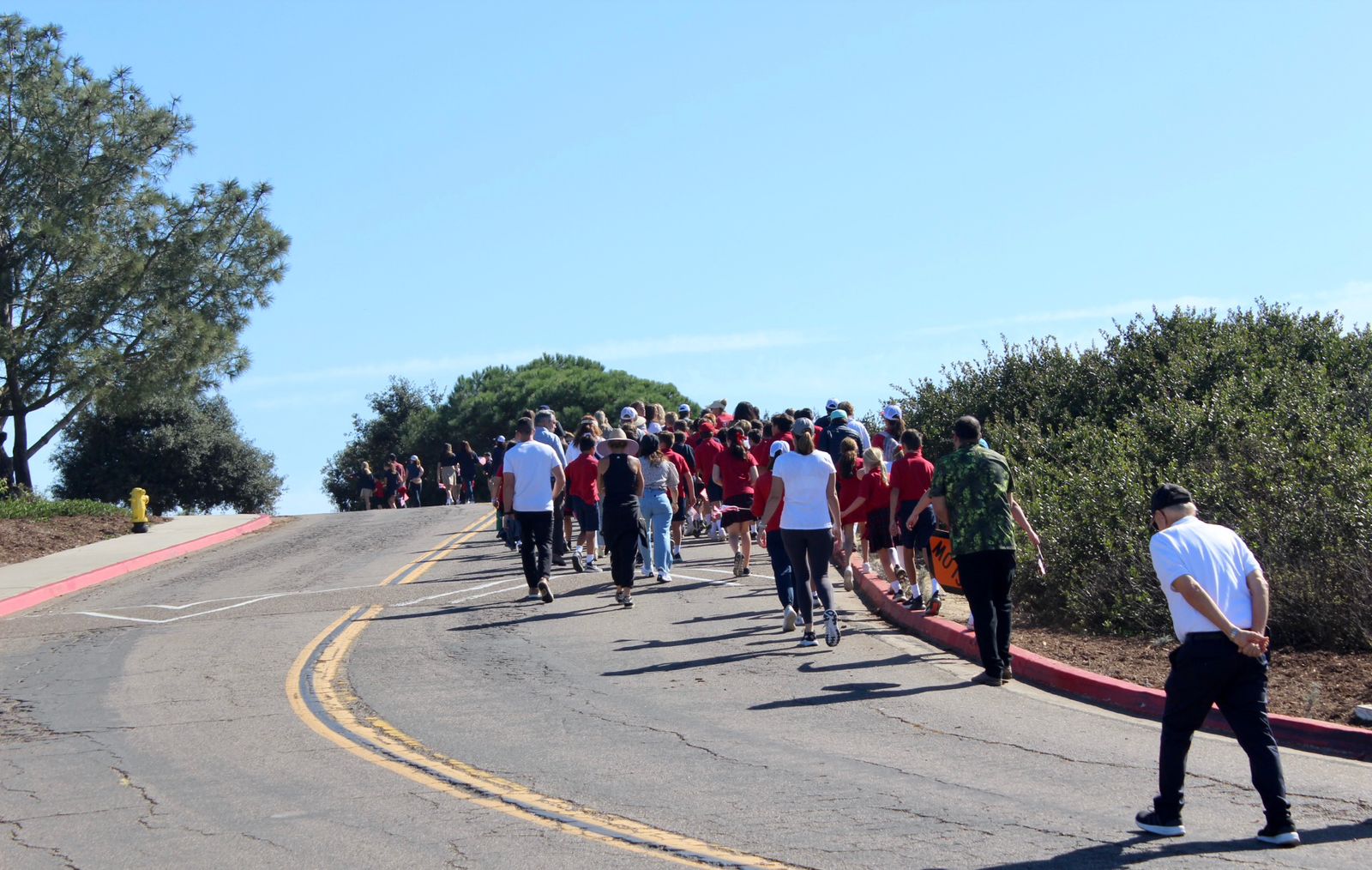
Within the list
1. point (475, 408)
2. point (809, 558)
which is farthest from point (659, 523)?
point (475, 408)

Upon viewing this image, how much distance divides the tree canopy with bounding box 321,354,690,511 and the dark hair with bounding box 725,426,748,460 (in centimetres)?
5319

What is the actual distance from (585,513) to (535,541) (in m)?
2.51

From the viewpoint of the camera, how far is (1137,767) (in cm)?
796

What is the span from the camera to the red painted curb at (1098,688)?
8.20 metres

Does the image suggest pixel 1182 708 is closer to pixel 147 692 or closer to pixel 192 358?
pixel 147 692

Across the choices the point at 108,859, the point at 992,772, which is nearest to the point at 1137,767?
the point at 992,772

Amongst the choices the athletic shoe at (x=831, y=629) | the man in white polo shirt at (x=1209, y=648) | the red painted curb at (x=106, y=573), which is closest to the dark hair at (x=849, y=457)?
the athletic shoe at (x=831, y=629)

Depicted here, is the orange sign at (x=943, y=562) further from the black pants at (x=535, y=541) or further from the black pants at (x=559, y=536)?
the black pants at (x=559, y=536)

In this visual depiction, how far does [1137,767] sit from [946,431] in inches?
731

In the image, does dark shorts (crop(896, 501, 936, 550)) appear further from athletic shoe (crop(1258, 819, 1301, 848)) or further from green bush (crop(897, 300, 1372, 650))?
athletic shoe (crop(1258, 819, 1301, 848))

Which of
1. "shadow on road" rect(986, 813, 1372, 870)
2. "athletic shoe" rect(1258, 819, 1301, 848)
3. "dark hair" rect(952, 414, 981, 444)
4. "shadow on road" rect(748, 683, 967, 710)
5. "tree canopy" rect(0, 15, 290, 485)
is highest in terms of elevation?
"tree canopy" rect(0, 15, 290, 485)

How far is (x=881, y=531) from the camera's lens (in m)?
14.3

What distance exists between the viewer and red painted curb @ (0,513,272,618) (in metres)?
19.8

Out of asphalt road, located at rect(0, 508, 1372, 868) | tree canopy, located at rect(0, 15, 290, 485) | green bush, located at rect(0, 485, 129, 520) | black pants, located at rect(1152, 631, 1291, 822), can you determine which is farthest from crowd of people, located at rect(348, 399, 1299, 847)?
tree canopy, located at rect(0, 15, 290, 485)
